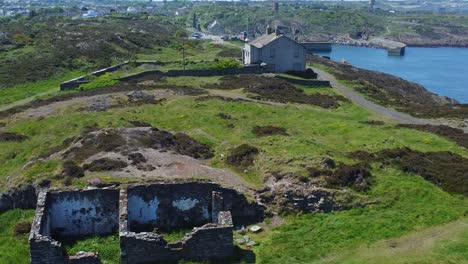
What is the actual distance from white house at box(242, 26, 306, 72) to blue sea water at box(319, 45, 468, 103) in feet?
126

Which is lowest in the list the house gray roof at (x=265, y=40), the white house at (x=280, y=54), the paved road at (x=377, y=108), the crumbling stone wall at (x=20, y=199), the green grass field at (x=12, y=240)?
the paved road at (x=377, y=108)

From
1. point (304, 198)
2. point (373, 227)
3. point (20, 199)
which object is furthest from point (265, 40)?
point (373, 227)

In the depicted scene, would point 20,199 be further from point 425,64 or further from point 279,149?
point 425,64

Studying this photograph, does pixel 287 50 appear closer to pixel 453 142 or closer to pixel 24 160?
pixel 453 142

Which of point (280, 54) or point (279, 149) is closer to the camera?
point (279, 149)

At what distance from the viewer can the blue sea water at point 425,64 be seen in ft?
355

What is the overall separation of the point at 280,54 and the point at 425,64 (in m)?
86.1

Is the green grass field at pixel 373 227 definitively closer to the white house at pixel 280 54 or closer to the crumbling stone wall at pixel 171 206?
the crumbling stone wall at pixel 171 206

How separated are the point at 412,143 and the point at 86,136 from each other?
2437 centimetres

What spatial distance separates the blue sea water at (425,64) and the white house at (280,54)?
38394 mm

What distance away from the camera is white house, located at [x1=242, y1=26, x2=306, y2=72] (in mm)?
73500

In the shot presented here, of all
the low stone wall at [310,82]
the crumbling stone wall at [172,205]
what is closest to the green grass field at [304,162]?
the crumbling stone wall at [172,205]

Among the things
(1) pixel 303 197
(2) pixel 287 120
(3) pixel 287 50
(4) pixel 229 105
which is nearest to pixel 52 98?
(4) pixel 229 105

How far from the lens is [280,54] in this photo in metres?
73.9
